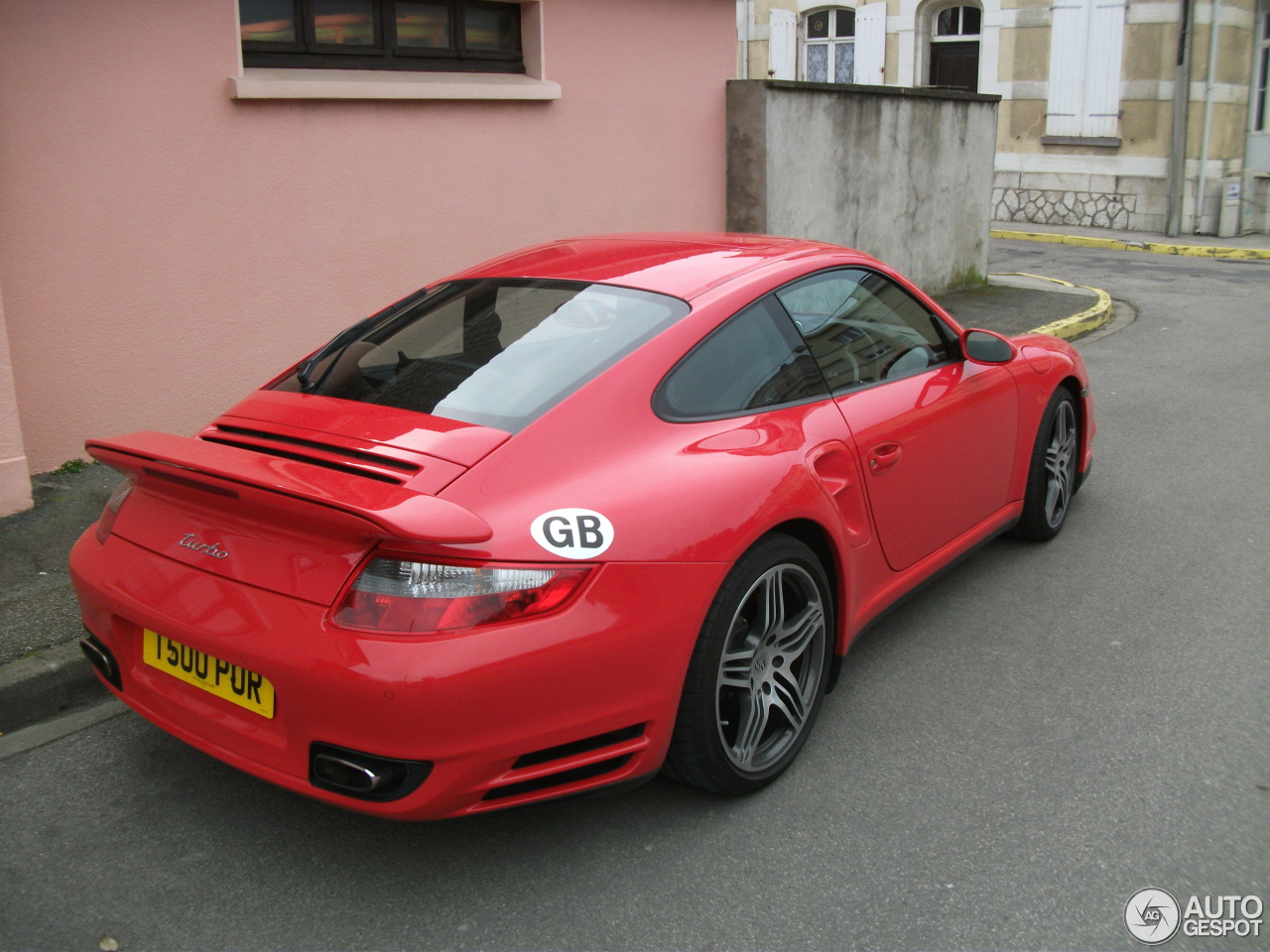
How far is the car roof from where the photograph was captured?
11.9 ft

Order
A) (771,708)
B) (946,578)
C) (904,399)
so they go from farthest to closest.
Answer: (946,578)
(904,399)
(771,708)

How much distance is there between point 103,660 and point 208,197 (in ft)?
12.7

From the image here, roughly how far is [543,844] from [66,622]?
212 centimetres

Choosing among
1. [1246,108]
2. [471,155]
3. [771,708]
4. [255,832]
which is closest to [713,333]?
[771,708]

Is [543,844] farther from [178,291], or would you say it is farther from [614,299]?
[178,291]

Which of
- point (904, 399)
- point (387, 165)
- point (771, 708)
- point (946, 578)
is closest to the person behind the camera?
point (771, 708)

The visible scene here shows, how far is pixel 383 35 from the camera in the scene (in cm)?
724

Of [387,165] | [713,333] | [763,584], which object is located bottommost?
[763,584]

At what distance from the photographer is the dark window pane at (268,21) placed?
6.62 metres

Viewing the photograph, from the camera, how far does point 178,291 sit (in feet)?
20.6

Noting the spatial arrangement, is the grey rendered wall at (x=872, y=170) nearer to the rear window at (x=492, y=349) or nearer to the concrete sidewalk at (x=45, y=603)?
the concrete sidewalk at (x=45, y=603)

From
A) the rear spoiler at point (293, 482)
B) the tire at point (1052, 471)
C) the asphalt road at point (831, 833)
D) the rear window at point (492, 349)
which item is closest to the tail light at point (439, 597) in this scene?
the rear spoiler at point (293, 482)

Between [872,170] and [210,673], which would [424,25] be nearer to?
[872,170]

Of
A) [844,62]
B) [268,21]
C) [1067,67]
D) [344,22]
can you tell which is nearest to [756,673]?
[268,21]
